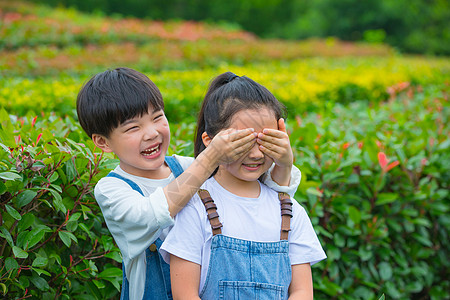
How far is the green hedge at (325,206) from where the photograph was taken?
5.58 ft

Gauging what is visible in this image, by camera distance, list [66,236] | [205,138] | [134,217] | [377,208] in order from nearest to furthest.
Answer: [134,217] < [205,138] < [66,236] < [377,208]

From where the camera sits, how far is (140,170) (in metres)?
1.65

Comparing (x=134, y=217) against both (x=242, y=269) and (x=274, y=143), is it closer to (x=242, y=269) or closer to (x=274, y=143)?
(x=242, y=269)

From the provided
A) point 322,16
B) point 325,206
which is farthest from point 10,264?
point 322,16

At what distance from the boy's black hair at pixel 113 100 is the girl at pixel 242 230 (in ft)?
0.73

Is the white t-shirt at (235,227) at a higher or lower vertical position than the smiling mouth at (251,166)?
lower

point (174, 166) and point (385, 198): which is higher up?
point (174, 166)

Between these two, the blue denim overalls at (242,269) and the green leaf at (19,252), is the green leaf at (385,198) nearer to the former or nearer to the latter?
the blue denim overalls at (242,269)

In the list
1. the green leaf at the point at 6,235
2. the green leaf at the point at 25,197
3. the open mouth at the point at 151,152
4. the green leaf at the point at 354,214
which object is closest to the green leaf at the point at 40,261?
the green leaf at the point at 6,235

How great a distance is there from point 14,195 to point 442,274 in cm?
277

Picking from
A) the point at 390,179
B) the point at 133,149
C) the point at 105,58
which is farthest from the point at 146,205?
the point at 105,58

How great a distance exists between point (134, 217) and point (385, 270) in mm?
1827

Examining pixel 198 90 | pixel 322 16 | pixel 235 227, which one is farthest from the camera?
pixel 322 16

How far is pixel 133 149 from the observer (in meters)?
1.55
